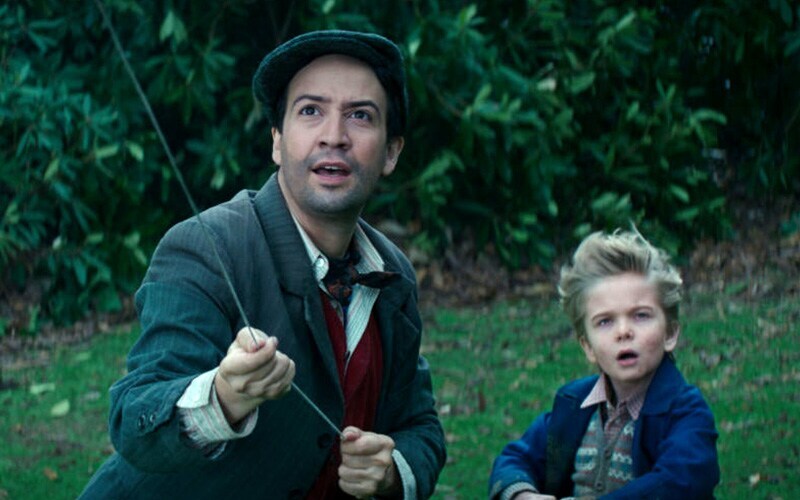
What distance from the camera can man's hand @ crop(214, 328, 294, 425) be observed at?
2594 mm

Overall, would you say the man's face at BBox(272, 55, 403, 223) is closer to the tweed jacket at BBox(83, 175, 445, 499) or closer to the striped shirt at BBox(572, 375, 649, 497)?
the tweed jacket at BBox(83, 175, 445, 499)

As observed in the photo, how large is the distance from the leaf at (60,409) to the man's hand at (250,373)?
12.6ft

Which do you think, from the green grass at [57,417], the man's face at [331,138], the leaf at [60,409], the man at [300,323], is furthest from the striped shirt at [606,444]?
the leaf at [60,409]

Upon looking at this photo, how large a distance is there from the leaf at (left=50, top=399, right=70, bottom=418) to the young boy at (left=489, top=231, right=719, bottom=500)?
10.3 ft

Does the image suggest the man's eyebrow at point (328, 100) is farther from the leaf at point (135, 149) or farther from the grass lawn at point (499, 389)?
the leaf at point (135, 149)

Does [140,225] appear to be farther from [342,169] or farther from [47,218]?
[342,169]

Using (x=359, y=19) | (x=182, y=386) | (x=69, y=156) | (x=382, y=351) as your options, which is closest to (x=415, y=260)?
(x=359, y=19)

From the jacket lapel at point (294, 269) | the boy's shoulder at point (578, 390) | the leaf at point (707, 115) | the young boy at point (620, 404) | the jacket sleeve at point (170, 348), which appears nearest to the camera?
the jacket sleeve at point (170, 348)

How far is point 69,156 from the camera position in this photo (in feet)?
25.6

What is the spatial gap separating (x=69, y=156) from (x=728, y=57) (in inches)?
162

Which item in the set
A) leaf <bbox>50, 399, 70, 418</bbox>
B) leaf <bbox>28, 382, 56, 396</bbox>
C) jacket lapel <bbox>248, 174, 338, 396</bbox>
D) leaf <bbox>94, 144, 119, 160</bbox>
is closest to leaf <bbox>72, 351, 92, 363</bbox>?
leaf <bbox>28, 382, 56, 396</bbox>

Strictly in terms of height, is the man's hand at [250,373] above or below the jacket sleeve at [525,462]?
above

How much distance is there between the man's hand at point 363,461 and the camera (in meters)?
3.11

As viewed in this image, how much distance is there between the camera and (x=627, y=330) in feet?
11.7
